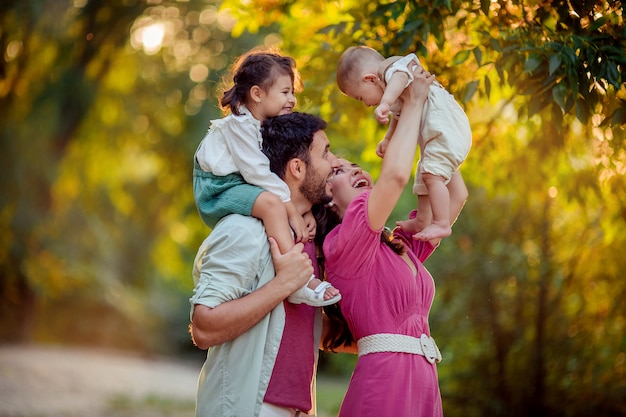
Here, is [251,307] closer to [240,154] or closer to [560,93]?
[240,154]

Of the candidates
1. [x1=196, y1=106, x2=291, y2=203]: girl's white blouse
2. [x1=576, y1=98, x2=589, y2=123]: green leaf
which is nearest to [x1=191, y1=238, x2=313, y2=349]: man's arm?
[x1=196, y1=106, x2=291, y2=203]: girl's white blouse

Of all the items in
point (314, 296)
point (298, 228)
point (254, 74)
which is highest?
point (254, 74)

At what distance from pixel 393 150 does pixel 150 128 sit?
13.5 metres

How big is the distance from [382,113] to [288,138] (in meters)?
0.37

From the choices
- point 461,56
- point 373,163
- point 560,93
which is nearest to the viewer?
point 560,93

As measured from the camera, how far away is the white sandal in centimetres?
270

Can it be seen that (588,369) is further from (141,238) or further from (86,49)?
(141,238)

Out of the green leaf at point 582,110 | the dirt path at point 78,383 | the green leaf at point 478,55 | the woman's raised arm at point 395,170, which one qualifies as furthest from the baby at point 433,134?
the dirt path at point 78,383

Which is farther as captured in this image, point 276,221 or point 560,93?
point 560,93

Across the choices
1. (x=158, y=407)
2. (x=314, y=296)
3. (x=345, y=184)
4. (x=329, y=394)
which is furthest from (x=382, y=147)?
(x=329, y=394)

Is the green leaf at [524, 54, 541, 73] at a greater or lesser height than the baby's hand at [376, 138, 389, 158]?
greater

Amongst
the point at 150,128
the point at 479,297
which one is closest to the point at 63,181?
the point at 150,128

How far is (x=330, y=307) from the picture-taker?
2.99 metres

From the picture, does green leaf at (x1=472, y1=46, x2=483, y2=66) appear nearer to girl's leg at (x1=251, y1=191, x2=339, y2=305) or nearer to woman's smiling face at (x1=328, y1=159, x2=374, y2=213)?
woman's smiling face at (x1=328, y1=159, x2=374, y2=213)
